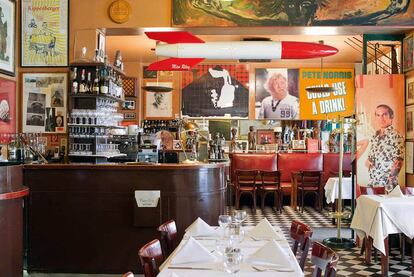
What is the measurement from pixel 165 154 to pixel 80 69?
3.10 meters

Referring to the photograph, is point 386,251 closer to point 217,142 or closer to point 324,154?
point 217,142

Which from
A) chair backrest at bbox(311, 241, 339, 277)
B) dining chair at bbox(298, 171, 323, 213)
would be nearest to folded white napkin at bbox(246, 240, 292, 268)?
chair backrest at bbox(311, 241, 339, 277)

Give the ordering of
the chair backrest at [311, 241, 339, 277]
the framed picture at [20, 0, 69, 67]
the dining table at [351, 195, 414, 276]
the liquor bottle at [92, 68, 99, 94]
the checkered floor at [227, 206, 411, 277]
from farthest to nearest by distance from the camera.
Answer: the framed picture at [20, 0, 69, 67] → the liquor bottle at [92, 68, 99, 94] → the checkered floor at [227, 206, 411, 277] → the dining table at [351, 195, 414, 276] → the chair backrest at [311, 241, 339, 277]

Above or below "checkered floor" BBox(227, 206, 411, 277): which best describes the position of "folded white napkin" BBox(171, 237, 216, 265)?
above

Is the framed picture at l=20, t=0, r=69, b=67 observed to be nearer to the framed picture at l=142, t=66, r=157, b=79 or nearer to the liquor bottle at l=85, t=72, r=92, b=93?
the liquor bottle at l=85, t=72, r=92, b=93

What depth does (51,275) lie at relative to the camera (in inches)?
229

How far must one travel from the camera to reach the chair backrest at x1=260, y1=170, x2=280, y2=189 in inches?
432

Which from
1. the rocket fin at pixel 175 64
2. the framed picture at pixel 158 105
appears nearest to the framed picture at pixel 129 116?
the framed picture at pixel 158 105

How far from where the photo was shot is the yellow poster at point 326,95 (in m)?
13.5

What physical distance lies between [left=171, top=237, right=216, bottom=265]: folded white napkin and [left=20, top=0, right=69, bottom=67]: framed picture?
15.9 ft

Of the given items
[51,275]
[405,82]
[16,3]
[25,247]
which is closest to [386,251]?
[405,82]

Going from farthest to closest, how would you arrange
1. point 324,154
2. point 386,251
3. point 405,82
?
point 324,154, point 405,82, point 386,251

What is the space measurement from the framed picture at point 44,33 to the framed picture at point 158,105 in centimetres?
670

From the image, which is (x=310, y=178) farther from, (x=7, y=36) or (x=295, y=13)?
(x=7, y=36)
